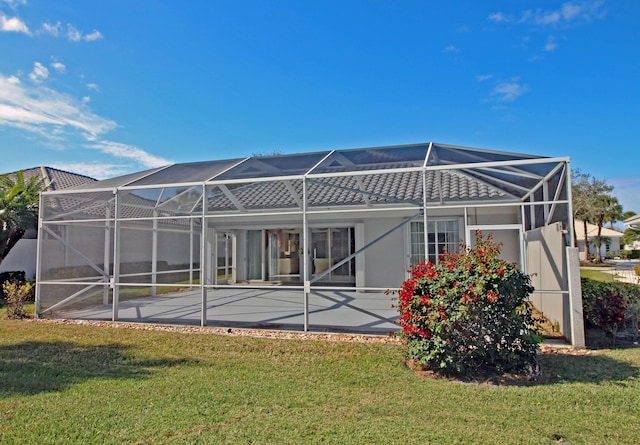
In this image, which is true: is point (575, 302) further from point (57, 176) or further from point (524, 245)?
point (57, 176)

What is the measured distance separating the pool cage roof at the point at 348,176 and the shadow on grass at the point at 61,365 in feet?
→ 10.9

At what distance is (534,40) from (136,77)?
11.6m

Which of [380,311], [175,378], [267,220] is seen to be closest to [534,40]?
[380,311]

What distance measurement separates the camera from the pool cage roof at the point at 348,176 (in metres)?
7.29

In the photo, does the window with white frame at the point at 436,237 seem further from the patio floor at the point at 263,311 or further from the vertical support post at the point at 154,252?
the vertical support post at the point at 154,252

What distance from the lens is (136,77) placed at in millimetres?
11633

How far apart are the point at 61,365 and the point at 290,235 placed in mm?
11370

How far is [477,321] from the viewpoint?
4.87 meters

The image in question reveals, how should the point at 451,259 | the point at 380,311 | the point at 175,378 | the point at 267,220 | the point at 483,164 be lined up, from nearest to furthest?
the point at 175,378 → the point at 451,259 → the point at 483,164 → the point at 380,311 → the point at 267,220

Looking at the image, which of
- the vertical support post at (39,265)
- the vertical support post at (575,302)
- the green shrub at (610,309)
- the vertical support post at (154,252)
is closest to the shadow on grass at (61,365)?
the vertical support post at (39,265)

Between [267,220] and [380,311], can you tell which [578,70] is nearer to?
[380,311]

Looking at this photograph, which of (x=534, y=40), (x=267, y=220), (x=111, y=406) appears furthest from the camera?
(x=267, y=220)

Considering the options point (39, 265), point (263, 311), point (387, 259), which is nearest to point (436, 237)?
point (387, 259)

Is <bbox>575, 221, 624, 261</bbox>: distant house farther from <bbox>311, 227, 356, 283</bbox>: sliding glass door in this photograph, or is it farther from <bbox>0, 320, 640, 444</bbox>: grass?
<bbox>0, 320, 640, 444</bbox>: grass
